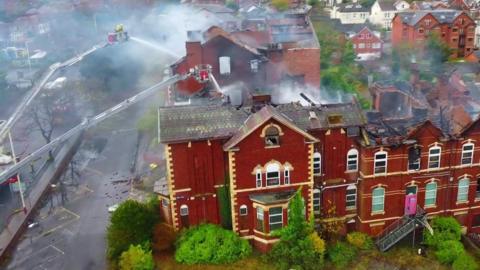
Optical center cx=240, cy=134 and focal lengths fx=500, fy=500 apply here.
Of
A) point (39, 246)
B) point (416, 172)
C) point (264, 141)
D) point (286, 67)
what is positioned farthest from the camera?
point (286, 67)

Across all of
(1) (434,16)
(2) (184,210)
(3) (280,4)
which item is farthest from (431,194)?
(3) (280,4)

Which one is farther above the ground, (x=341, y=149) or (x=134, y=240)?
(x=341, y=149)

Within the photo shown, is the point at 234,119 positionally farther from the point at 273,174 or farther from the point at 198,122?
the point at 273,174

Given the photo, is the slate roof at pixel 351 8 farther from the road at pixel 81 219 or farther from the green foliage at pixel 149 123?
the road at pixel 81 219

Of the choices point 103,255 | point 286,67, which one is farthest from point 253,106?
point 286,67

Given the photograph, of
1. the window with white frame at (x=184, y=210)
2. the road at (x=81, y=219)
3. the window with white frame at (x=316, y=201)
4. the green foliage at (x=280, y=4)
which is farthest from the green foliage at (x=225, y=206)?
the green foliage at (x=280, y=4)

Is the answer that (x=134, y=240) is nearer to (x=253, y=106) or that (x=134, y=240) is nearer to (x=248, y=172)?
(x=248, y=172)
